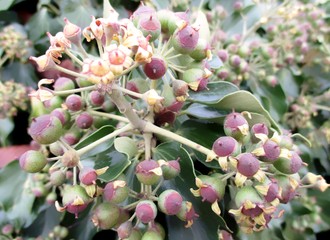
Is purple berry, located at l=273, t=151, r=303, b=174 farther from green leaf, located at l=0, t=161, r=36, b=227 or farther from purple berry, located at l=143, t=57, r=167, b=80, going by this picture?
green leaf, located at l=0, t=161, r=36, b=227

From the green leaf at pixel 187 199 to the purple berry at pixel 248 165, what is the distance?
0.41ft

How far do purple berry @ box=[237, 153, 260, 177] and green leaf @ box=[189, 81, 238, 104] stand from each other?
0.52 ft

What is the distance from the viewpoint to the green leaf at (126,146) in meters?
0.63

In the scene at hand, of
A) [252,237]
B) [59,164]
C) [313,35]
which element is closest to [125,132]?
[59,164]

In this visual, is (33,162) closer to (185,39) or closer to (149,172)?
(149,172)

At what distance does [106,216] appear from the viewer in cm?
58

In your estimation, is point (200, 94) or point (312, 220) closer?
point (200, 94)

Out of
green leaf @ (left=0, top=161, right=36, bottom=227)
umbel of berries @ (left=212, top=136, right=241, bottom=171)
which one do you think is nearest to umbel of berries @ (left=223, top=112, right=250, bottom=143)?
umbel of berries @ (left=212, top=136, right=241, bottom=171)

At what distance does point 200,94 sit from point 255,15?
512 mm

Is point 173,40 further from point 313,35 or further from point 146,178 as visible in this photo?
point 313,35

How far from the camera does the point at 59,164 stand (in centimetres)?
62

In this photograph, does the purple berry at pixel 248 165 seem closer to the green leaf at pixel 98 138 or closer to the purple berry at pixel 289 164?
the purple berry at pixel 289 164

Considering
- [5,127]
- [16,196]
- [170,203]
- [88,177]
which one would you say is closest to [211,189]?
[170,203]

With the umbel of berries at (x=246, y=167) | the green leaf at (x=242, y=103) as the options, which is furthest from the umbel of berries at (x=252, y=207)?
the green leaf at (x=242, y=103)
